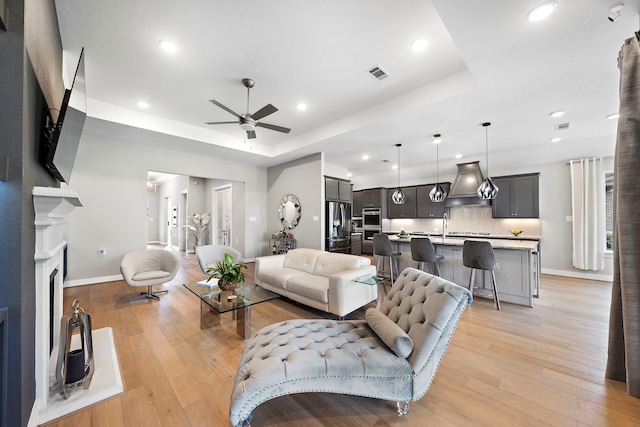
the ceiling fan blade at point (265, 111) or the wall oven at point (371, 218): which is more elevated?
the ceiling fan blade at point (265, 111)

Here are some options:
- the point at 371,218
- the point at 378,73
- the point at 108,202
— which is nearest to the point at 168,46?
the point at 378,73

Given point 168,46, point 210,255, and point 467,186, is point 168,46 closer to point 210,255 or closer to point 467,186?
point 210,255

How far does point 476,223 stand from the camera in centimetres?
672

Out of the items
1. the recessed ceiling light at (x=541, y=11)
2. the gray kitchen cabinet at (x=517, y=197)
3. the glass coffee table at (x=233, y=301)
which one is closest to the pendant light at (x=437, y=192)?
the gray kitchen cabinet at (x=517, y=197)

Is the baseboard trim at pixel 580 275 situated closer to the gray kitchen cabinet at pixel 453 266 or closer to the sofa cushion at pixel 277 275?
the gray kitchen cabinet at pixel 453 266

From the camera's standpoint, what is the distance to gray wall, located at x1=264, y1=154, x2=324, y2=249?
5.55m

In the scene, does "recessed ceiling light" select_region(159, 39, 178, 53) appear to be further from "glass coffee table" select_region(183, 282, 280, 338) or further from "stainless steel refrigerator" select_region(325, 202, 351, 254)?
"stainless steel refrigerator" select_region(325, 202, 351, 254)

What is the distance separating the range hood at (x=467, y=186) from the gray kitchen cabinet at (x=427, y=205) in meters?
0.61

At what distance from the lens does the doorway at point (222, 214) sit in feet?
24.6

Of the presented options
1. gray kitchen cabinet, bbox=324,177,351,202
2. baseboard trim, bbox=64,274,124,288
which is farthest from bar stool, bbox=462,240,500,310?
baseboard trim, bbox=64,274,124,288

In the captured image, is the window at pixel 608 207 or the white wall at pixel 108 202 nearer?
the white wall at pixel 108 202

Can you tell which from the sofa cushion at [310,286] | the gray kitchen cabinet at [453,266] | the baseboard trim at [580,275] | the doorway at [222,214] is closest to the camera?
the sofa cushion at [310,286]

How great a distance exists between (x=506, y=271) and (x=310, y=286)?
3029 millimetres

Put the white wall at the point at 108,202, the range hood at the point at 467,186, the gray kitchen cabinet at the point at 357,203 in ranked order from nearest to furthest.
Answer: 1. the white wall at the point at 108,202
2. the range hood at the point at 467,186
3. the gray kitchen cabinet at the point at 357,203
